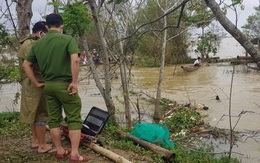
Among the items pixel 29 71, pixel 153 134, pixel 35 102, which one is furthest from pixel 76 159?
pixel 153 134

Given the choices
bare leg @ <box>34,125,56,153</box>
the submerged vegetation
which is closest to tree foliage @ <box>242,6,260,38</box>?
the submerged vegetation

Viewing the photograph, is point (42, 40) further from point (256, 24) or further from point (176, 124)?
point (256, 24)

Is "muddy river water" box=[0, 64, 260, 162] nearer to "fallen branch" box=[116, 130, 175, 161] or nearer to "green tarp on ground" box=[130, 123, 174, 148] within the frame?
"green tarp on ground" box=[130, 123, 174, 148]

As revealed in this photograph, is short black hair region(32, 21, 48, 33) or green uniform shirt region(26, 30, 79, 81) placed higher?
short black hair region(32, 21, 48, 33)

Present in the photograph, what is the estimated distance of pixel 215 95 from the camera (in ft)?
46.0

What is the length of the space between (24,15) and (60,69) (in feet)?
9.13

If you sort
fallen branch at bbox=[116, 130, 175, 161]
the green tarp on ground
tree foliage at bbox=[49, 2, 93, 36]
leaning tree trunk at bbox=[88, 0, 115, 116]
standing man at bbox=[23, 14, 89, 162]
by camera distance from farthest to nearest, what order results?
leaning tree trunk at bbox=[88, 0, 115, 116]
the green tarp on ground
tree foliage at bbox=[49, 2, 93, 36]
fallen branch at bbox=[116, 130, 175, 161]
standing man at bbox=[23, 14, 89, 162]

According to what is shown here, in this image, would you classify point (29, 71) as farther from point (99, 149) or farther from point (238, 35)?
point (238, 35)

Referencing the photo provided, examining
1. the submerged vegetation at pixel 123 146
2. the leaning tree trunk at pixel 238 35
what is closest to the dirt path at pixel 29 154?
the submerged vegetation at pixel 123 146

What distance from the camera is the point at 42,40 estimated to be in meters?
3.54

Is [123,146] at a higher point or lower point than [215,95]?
higher

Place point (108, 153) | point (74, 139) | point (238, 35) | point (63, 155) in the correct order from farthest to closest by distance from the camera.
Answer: point (108, 153), point (63, 155), point (74, 139), point (238, 35)

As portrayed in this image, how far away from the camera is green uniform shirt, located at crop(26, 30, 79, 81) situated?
3.43 m

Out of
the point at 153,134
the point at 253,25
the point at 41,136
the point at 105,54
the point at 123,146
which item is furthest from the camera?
the point at 253,25
